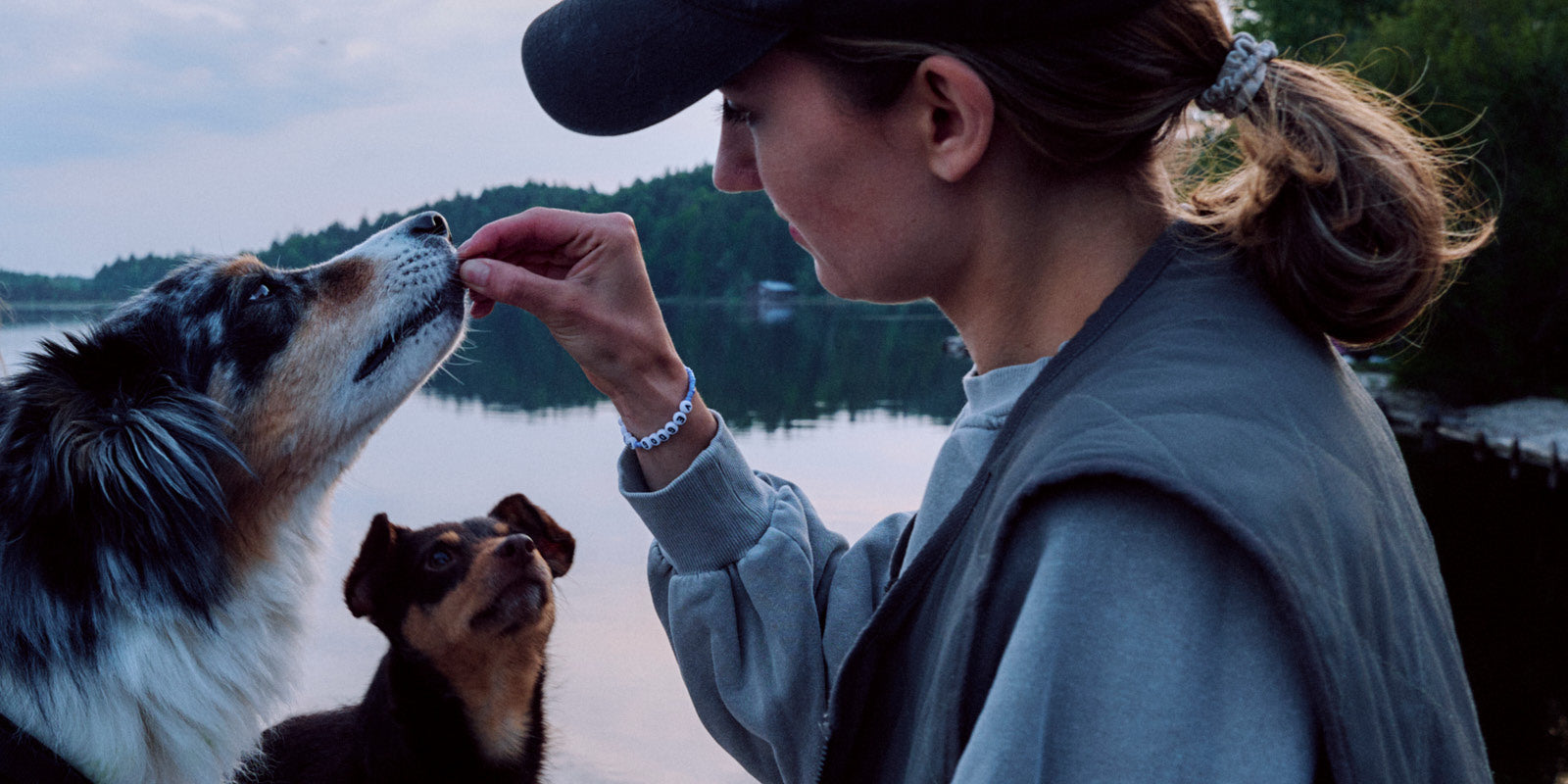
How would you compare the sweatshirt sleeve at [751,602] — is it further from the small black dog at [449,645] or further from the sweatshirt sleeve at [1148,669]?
the small black dog at [449,645]

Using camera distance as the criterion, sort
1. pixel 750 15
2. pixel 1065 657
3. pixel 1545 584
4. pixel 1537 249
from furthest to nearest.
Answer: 1. pixel 1537 249
2. pixel 1545 584
3. pixel 750 15
4. pixel 1065 657

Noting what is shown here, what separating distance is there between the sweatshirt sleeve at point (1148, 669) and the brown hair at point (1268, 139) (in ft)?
1.44

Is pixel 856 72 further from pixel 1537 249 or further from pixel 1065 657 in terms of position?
pixel 1537 249

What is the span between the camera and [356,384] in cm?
303

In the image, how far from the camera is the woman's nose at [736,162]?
5.90 feet

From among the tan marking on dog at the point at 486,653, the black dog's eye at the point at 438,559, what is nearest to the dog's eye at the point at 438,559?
the black dog's eye at the point at 438,559

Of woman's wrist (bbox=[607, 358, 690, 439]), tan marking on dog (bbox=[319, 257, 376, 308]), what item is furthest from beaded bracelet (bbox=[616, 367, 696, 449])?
tan marking on dog (bbox=[319, 257, 376, 308])

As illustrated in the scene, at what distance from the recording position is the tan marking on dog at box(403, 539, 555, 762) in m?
3.60

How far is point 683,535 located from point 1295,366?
123cm

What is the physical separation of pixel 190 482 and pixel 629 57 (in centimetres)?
191

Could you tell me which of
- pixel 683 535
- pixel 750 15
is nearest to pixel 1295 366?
pixel 750 15

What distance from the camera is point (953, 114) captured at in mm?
1432

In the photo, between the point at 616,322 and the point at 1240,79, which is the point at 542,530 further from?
the point at 1240,79

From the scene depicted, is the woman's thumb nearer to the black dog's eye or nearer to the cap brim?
the cap brim
